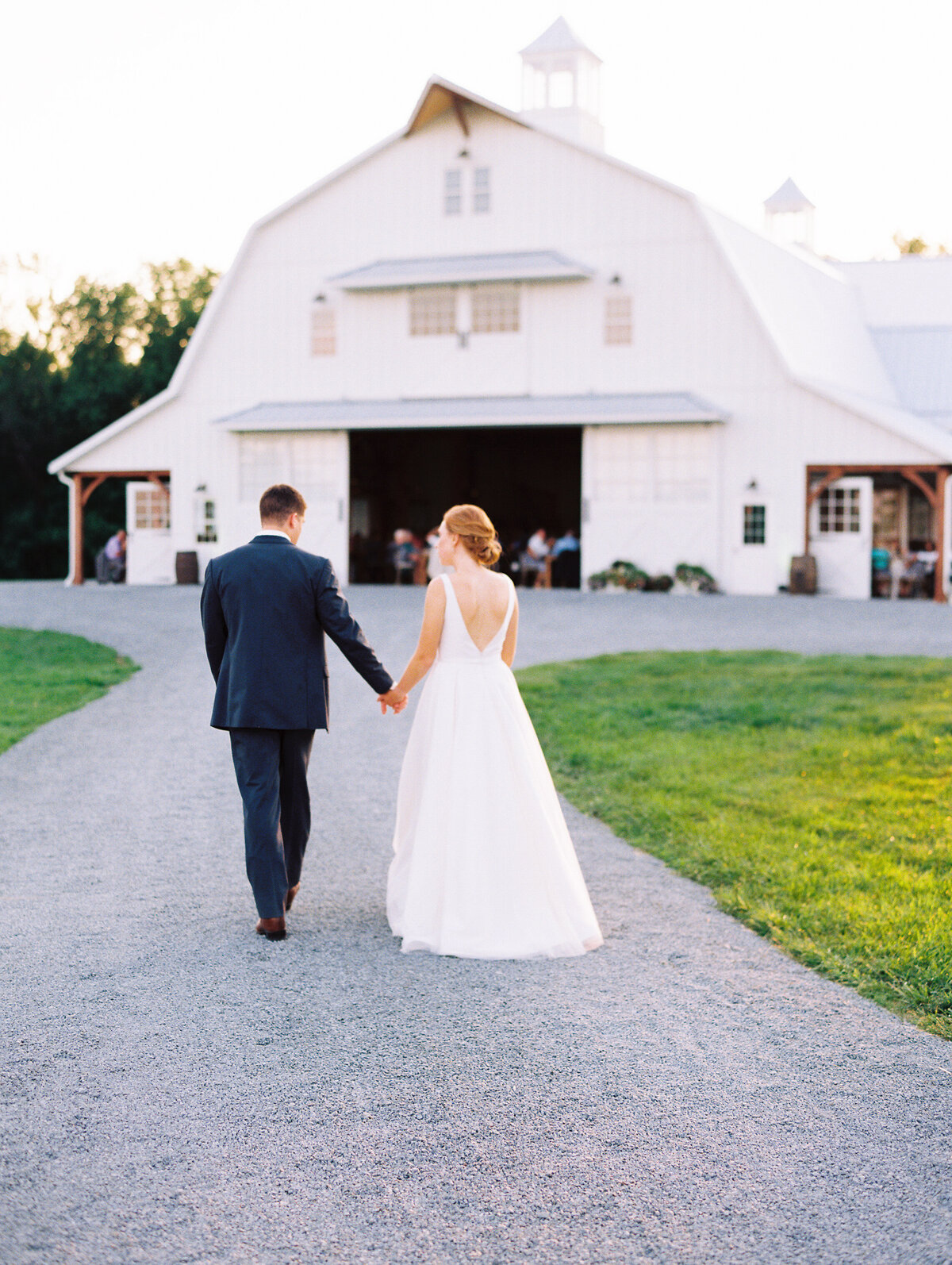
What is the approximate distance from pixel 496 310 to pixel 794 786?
17.7 metres

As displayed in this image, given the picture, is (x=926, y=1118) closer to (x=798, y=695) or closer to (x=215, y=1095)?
(x=215, y=1095)

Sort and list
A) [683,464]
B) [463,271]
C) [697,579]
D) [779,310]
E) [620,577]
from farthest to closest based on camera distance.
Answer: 1. [779,310]
2. [463,271]
3. [683,464]
4. [620,577]
5. [697,579]

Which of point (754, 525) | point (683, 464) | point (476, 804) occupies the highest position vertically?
point (683, 464)

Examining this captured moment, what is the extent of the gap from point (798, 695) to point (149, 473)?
57.8 feet

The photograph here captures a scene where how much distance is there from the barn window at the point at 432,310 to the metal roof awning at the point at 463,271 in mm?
249

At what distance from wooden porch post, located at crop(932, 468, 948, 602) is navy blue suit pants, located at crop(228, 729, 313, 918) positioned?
61.3 feet

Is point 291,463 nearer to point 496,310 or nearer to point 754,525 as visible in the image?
point 496,310

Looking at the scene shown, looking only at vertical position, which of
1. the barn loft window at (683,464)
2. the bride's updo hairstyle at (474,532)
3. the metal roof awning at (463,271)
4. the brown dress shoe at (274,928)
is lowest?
the brown dress shoe at (274,928)

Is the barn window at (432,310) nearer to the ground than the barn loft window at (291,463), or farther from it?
farther from it

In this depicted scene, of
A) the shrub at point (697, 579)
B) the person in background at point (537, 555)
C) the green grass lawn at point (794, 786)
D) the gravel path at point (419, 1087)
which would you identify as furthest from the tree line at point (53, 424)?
the gravel path at point (419, 1087)

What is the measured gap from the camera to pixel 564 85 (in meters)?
28.5

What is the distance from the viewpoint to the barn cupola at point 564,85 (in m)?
28.1

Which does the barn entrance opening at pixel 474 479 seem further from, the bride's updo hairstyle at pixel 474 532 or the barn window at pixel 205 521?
the bride's updo hairstyle at pixel 474 532

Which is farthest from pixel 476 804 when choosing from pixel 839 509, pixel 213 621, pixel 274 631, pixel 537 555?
pixel 537 555
